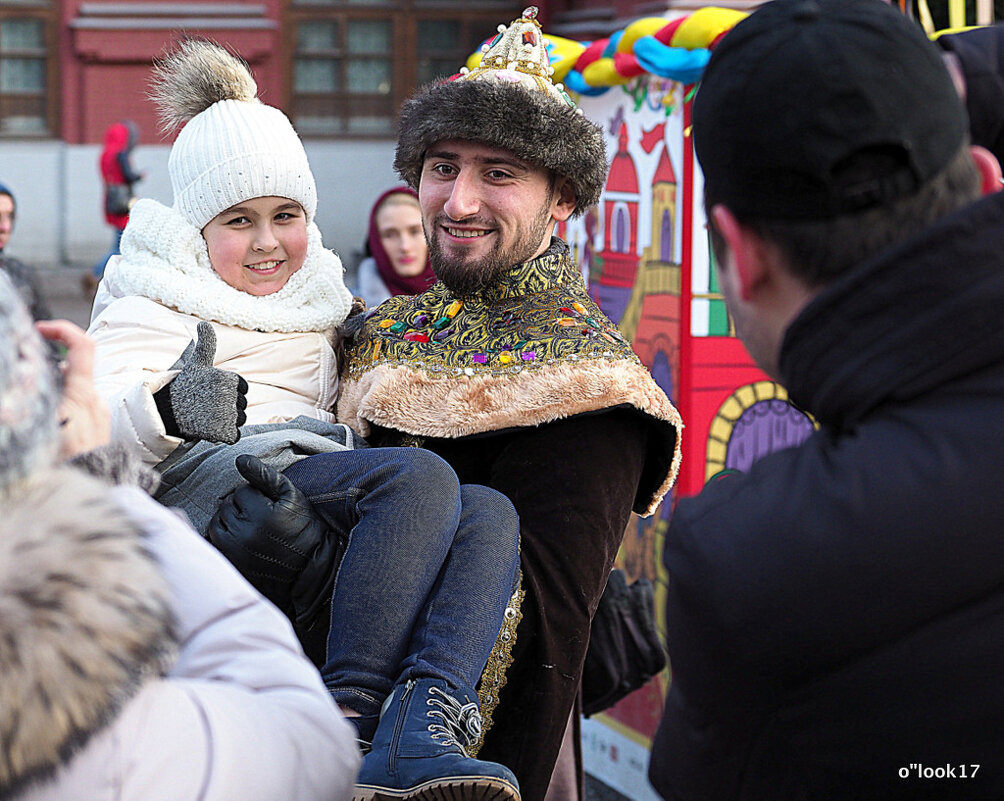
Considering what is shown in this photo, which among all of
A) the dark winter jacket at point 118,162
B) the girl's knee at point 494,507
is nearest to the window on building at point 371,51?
the dark winter jacket at point 118,162

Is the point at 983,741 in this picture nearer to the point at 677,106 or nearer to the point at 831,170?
the point at 831,170

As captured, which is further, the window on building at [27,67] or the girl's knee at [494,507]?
the window on building at [27,67]

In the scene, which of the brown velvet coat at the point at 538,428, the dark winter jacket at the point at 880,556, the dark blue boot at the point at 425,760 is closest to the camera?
the dark winter jacket at the point at 880,556

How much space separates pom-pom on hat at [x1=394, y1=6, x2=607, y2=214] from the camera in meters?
Result: 2.55

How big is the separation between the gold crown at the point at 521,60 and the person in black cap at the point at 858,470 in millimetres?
1427

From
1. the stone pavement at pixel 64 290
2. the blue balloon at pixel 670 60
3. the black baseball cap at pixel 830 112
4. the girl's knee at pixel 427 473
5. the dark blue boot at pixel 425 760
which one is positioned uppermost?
the blue balloon at pixel 670 60

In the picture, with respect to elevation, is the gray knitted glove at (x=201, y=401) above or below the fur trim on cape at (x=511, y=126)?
below

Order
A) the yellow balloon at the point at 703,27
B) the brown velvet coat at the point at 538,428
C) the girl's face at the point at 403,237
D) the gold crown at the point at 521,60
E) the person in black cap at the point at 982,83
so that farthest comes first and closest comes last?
1. the girl's face at the point at 403,237
2. the yellow balloon at the point at 703,27
3. the gold crown at the point at 521,60
4. the brown velvet coat at the point at 538,428
5. the person in black cap at the point at 982,83

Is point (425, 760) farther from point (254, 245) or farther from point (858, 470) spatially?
point (254, 245)

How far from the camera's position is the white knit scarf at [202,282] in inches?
96.9

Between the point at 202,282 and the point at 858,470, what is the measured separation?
1644mm

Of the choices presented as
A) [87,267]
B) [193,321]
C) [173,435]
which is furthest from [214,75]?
[87,267]

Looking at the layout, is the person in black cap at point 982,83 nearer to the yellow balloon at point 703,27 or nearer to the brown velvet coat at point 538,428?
the brown velvet coat at point 538,428

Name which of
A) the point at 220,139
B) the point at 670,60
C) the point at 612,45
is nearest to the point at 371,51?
the point at 612,45
